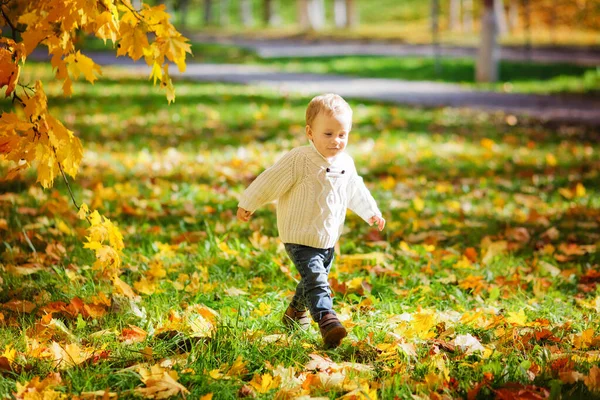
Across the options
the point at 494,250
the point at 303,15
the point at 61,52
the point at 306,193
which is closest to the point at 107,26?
the point at 61,52

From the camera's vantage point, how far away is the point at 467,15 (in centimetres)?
4197

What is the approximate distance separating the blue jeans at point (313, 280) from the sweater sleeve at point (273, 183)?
254 mm

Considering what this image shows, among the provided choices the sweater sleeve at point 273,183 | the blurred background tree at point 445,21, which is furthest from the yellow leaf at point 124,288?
the blurred background tree at point 445,21

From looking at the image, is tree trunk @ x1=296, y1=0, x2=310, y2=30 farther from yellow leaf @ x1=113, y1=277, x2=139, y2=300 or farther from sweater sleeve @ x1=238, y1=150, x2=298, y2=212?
sweater sleeve @ x1=238, y1=150, x2=298, y2=212

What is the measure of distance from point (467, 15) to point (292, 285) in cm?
4084

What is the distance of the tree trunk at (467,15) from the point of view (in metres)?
40.1

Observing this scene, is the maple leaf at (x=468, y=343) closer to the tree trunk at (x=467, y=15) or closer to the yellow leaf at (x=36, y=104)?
the yellow leaf at (x=36, y=104)

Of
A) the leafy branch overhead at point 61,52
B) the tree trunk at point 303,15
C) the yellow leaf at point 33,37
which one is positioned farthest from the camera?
the tree trunk at point 303,15

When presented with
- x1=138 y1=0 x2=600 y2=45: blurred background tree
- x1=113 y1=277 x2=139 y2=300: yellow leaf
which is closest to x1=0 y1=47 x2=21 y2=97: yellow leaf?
x1=113 y1=277 x2=139 y2=300: yellow leaf

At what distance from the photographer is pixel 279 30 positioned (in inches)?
1582

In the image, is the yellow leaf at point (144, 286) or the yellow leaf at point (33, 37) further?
the yellow leaf at point (144, 286)

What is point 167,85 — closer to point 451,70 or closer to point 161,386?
point 161,386

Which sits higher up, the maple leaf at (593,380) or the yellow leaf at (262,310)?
the yellow leaf at (262,310)

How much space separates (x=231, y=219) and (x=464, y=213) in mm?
1967
